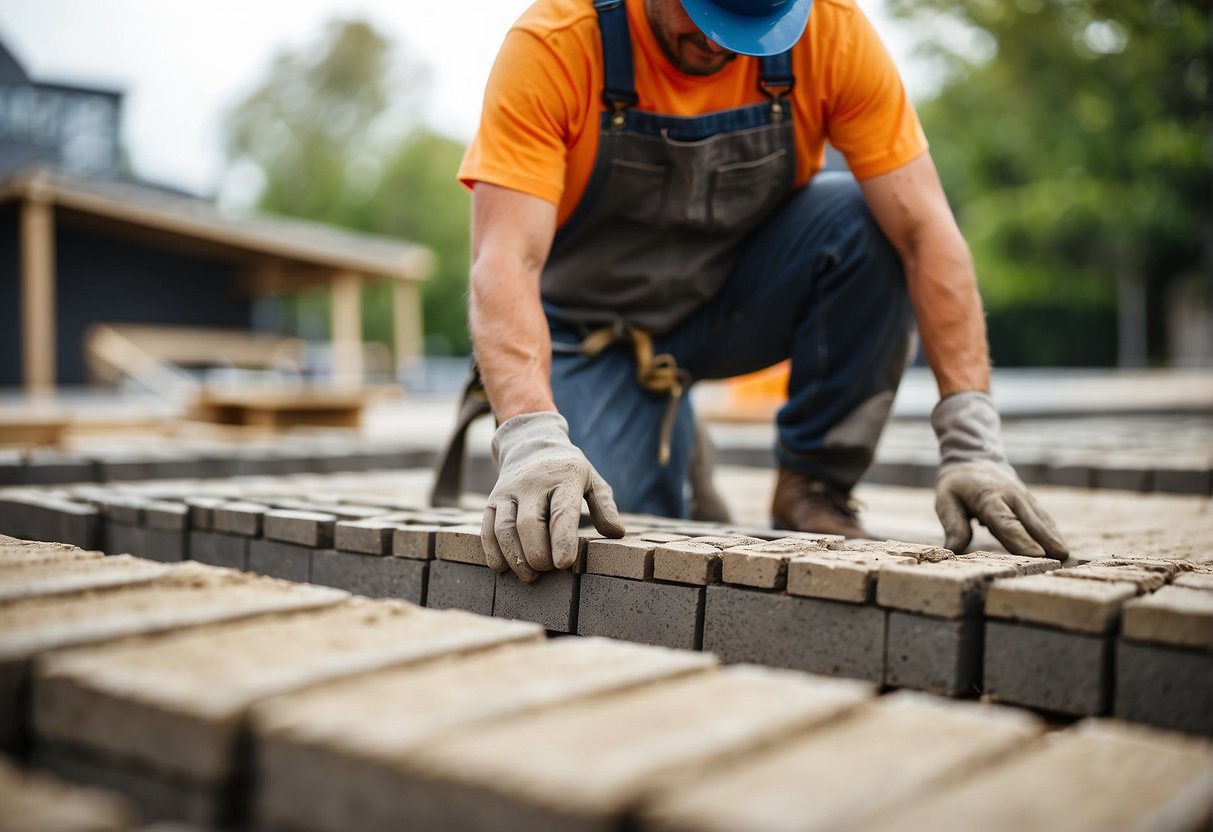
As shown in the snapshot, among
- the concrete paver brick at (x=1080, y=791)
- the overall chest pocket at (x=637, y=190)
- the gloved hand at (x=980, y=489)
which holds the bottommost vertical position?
the concrete paver brick at (x=1080, y=791)

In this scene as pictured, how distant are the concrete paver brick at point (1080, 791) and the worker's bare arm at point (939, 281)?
5.38 feet

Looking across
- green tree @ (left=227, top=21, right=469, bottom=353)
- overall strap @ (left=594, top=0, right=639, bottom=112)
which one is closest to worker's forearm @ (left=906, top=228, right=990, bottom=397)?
overall strap @ (left=594, top=0, right=639, bottom=112)

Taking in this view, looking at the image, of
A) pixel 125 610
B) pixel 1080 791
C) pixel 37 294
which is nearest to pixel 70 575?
pixel 125 610

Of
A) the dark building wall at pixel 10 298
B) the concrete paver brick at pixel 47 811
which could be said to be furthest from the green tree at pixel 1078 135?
the dark building wall at pixel 10 298

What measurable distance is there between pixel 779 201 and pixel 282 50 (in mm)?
44845

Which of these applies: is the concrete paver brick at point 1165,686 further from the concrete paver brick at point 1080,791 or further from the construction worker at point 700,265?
the construction worker at point 700,265

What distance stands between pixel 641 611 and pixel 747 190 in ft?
4.64

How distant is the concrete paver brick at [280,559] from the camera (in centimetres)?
270

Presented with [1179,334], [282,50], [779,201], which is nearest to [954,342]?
[779,201]

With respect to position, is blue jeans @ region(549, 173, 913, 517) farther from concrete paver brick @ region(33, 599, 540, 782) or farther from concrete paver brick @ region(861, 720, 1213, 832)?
concrete paver brick @ region(861, 720, 1213, 832)

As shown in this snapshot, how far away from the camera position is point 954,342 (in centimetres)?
282

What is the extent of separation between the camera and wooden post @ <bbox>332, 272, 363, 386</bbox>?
50.6 ft

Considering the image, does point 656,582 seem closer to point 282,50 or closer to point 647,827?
point 647,827

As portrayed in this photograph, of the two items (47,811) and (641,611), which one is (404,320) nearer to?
(641,611)
